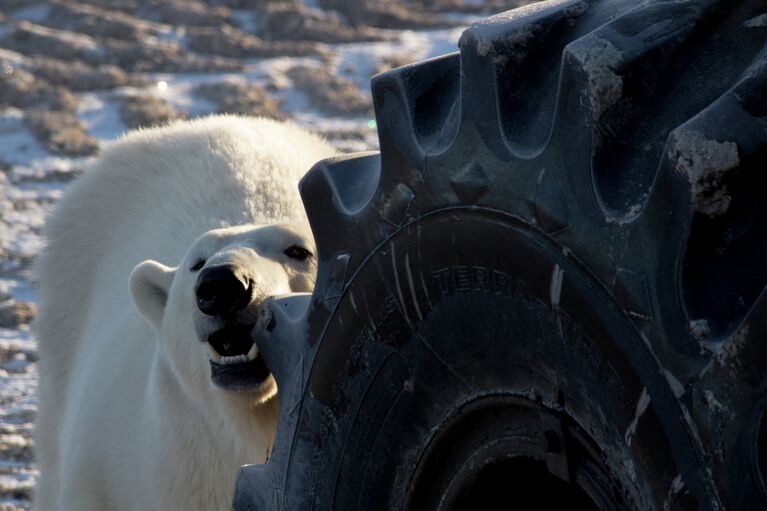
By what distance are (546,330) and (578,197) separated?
0.60ft

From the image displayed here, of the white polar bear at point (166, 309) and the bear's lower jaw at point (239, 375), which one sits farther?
the white polar bear at point (166, 309)

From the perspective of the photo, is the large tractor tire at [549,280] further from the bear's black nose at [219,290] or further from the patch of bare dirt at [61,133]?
the patch of bare dirt at [61,133]

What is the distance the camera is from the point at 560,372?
1.47 metres

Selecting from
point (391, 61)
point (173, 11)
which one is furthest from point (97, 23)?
point (391, 61)

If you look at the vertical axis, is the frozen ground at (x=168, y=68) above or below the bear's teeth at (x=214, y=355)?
above

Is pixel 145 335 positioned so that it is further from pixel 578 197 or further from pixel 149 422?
pixel 578 197

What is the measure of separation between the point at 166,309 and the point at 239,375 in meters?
0.56

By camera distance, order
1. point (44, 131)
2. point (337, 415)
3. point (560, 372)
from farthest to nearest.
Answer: point (44, 131)
point (337, 415)
point (560, 372)

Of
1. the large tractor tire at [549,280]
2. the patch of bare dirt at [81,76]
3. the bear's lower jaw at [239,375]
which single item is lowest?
the large tractor tire at [549,280]

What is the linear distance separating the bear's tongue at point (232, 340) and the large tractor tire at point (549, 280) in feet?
2.37

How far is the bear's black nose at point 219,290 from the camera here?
8.90 ft

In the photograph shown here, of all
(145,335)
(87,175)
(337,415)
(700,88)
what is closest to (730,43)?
(700,88)

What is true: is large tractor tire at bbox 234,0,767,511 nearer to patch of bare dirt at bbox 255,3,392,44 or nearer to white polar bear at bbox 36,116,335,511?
white polar bear at bbox 36,116,335,511

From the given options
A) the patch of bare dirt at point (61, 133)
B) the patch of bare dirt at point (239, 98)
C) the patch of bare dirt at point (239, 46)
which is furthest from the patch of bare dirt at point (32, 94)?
the patch of bare dirt at point (239, 46)
